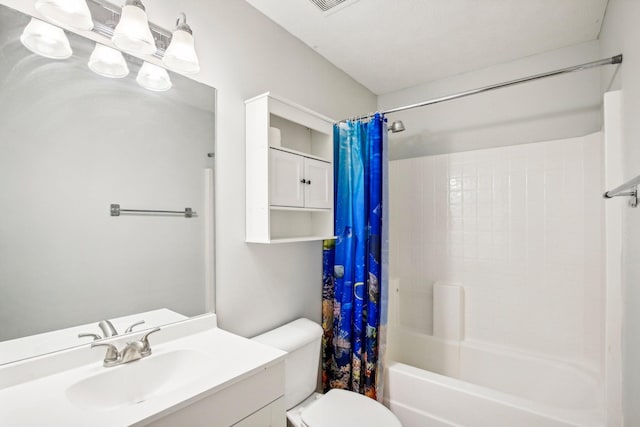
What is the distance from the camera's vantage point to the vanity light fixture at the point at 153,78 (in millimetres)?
1256

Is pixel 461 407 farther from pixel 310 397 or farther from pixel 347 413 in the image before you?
pixel 310 397

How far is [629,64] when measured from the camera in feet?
4.24

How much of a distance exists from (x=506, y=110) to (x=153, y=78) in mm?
2343

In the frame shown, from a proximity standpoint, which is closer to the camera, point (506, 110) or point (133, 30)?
point (133, 30)

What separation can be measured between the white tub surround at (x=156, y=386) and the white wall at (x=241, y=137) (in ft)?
1.11

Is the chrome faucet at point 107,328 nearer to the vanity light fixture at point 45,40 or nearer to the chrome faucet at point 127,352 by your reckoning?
the chrome faucet at point 127,352

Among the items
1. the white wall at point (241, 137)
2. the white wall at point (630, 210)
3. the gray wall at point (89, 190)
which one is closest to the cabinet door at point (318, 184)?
the white wall at point (241, 137)

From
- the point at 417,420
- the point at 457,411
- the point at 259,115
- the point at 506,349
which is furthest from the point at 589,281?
the point at 259,115

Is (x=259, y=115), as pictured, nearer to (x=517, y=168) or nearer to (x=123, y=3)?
(x=123, y=3)

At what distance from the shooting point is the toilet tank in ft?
5.16

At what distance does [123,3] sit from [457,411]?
2.38 metres

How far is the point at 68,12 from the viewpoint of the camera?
39.7 inches

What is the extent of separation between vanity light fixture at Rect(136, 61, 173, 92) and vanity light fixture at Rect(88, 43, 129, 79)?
6 centimetres

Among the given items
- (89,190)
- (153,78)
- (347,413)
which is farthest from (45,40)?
(347,413)
